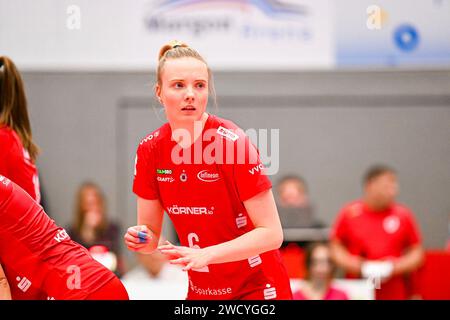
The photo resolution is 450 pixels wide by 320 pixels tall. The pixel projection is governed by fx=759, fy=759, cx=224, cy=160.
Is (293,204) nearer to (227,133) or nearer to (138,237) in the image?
(227,133)

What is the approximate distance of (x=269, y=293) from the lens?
8.88ft

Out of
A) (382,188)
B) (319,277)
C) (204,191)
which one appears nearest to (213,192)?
(204,191)

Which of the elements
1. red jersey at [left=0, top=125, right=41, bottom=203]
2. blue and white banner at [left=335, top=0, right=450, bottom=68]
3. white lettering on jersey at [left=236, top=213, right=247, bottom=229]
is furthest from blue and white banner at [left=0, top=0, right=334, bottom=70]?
white lettering on jersey at [left=236, top=213, right=247, bottom=229]

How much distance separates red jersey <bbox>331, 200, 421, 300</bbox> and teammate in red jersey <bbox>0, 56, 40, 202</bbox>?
8.18 ft

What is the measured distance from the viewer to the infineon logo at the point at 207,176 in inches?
103

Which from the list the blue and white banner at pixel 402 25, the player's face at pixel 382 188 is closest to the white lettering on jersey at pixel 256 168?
the blue and white banner at pixel 402 25

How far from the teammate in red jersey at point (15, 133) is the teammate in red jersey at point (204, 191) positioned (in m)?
0.50

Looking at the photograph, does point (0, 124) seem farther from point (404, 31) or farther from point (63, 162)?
point (63, 162)

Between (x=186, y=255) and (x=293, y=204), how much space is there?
11.4 ft

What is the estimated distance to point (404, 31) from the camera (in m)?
3.50

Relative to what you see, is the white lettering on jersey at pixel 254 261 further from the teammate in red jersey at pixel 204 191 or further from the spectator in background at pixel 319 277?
the spectator in background at pixel 319 277

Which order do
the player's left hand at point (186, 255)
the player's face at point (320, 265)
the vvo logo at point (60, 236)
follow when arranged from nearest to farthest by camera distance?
the player's left hand at point (186, 255) < the vvo logo at point (60, 236) < the player's face at point (320, 265)

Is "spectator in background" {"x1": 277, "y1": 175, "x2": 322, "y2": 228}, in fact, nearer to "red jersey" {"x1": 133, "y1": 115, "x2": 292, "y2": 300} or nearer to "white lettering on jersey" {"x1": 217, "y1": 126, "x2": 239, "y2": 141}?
"red jersey" {"x1": 133, "y1": 115, "x2": 292, "y2": 300}

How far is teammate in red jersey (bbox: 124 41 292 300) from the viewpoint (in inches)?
99.5
